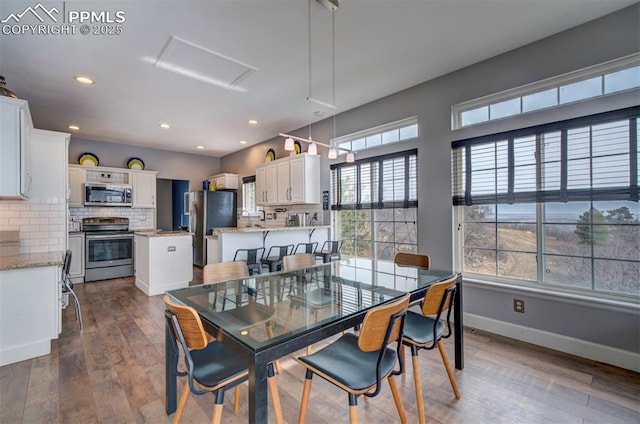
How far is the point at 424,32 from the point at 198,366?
3057 millimetres

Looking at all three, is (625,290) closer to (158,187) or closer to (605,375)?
(605,375)

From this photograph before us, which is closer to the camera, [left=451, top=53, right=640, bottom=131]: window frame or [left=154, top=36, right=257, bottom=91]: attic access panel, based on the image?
[left=451, top=53, right=640, bottom=131]: window frame

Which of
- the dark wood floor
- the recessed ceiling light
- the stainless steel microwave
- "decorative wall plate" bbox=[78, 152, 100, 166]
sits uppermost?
the recessed ceiling light

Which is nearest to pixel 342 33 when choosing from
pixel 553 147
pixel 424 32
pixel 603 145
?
pixel 424 32

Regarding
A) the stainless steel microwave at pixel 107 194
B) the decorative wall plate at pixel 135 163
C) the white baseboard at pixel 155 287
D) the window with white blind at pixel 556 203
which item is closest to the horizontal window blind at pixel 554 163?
the window with white blind at pixel 556 203

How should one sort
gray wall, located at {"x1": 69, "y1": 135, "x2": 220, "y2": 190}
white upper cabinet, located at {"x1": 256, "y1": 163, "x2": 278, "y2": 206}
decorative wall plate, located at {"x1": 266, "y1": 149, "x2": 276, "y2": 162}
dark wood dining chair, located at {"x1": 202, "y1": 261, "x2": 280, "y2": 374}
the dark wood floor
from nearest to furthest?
dark wood dining chair, located at {"x1": 202, "y1": 261, "x2": 280, "y2": 374} → the dark wood floor → white upper cabinet, located at {"x1": 256, "y1": 163, "x2": 278, "y2": 206} → decorative wall plate, located at {"x1": 266, "y1": 149, "x2": 276, "y2": 162} → gray wall, located at {"x1": 69, "y1": 135, "x2": 220, "y2": 190}

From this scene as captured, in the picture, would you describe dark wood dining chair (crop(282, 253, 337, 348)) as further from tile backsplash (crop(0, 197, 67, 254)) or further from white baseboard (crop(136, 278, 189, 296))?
tile backsplash (crop(0, 197, 67, 254))

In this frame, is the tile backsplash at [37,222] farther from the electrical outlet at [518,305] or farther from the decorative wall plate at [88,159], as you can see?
the electrical outlet at [518,305]

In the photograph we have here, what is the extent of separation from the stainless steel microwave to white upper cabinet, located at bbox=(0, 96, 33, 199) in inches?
137

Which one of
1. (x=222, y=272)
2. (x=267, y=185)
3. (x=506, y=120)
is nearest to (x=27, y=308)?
(x=222, y=272)

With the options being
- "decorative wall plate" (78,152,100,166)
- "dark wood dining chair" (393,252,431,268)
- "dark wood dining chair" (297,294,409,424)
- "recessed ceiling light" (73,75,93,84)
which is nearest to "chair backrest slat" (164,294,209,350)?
"dark wood dining chair" (297,294,409,424)

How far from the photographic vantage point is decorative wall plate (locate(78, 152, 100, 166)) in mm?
5871

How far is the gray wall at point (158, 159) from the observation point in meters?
6.00

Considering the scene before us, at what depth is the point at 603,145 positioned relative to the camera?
7.93ft
